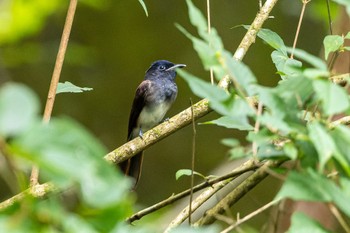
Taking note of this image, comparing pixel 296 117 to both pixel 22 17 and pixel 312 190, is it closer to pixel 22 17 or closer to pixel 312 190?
pixel 312 190

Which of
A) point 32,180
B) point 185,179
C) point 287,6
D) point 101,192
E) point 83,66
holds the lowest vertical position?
point 101,192

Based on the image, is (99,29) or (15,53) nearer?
(15,53)

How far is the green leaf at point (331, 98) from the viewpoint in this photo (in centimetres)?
113

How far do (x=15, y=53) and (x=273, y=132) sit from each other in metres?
5.38

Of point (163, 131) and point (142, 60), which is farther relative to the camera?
point (142, 60)

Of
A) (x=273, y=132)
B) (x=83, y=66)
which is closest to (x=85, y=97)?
(x=83, y=66)

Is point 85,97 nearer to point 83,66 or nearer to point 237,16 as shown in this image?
point 83,66

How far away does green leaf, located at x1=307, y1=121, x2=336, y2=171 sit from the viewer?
1.11m

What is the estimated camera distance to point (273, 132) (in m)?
1.30

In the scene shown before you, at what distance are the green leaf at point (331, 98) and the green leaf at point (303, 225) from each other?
0.53 ft

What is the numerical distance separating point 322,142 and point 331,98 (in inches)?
2.7

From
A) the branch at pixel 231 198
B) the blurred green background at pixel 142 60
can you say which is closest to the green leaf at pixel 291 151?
the branch at pixel 231 198

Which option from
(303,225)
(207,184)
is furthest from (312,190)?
(207,184)

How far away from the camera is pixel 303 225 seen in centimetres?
115
